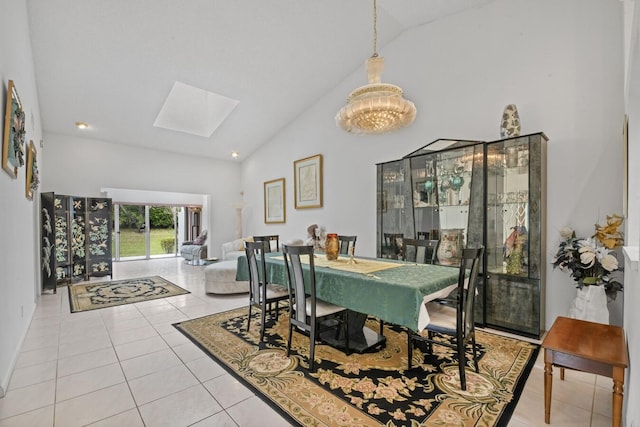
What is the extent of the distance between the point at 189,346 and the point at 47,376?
1.01m

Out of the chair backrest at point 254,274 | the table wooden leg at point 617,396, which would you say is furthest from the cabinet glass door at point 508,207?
the chair backrest at point 254,274

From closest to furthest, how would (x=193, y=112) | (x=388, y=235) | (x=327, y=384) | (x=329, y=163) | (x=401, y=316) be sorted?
(x=401, y=316) < (x=327, y=384) < (x=388, y=235) < (x=329, y=163) < (x=193, y=112)

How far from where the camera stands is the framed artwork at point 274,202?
260 inches

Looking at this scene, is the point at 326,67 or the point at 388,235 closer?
the point at 388,235

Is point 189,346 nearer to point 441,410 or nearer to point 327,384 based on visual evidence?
point 327,384

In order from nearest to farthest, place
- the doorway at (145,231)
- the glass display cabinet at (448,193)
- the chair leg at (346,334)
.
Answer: the chair leg at (346,334), the glass display cabinet at (448,193), the doorway at (145,231)

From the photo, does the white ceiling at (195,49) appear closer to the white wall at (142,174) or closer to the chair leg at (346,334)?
the white wall at (142,174)

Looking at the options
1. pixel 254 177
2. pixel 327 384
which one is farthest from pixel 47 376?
pixel 254 177

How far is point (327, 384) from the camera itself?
7.02 ft

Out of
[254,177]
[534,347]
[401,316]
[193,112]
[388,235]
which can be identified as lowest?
[534,347]

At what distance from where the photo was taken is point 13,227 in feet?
8.41

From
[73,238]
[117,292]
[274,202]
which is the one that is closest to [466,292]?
[117,292]

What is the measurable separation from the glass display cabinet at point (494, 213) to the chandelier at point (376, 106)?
1176mm

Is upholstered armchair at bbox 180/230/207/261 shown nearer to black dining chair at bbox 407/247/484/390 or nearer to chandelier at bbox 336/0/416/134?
chandelier at bbox 336/0/416/134
